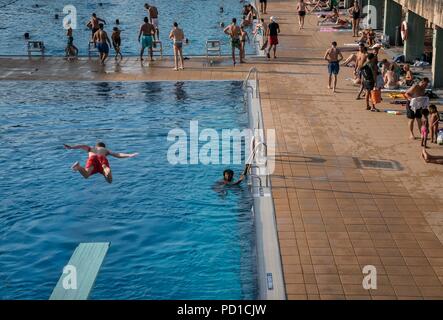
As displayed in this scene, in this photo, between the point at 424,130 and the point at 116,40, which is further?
the point at 116,40

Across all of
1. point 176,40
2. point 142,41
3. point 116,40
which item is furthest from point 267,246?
point 116,40

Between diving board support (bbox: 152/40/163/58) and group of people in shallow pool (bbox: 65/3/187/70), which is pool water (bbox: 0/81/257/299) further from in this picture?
diving board support (bbox: 152/40/163/58)

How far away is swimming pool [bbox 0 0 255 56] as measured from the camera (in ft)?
88.5

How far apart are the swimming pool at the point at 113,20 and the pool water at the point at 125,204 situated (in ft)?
25.2

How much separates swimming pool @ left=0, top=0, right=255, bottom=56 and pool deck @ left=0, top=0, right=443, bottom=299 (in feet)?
20.7

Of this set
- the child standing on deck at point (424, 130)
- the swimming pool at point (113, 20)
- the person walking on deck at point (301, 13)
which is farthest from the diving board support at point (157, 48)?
the child standing on deck at point (424, 130)

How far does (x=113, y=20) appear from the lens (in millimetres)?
33750

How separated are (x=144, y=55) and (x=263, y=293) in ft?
54.6

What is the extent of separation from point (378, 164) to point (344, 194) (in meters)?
1.73

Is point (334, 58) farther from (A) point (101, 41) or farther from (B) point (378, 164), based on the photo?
(A) point (101, 41)

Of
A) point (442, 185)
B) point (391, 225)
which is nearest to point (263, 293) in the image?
point (391, 225)

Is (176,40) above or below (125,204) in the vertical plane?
above

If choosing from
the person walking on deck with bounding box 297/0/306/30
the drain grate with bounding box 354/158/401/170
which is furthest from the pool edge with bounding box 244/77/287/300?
the person walking on deck with bounding box 297/0/306/30

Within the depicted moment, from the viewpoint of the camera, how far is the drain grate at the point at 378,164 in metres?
13.1
